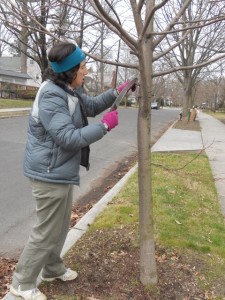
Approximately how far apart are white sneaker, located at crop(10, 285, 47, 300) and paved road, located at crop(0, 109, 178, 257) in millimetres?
1240

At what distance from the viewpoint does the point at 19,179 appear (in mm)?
7156

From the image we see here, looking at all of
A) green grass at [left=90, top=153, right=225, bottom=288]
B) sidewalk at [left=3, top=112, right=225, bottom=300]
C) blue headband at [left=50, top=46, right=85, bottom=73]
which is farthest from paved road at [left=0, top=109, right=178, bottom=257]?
blue headband at [left=50, top=46, right=85, bottom=73]

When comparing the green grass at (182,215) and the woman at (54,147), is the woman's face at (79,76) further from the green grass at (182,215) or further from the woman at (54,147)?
the green grass at (182,215)

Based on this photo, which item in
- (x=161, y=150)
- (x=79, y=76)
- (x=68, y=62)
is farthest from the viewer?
(x=161, y=150)

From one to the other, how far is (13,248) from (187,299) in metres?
2.08

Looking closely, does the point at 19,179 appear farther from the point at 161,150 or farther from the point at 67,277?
the point at 161,150

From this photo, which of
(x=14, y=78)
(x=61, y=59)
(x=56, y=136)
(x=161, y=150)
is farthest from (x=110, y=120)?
(x=14, y=78)

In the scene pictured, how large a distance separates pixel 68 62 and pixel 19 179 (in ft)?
16.0

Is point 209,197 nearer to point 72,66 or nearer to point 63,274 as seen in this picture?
point 63,274

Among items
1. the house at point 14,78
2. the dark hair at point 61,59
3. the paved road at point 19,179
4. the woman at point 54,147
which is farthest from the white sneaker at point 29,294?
the house at point 14,78

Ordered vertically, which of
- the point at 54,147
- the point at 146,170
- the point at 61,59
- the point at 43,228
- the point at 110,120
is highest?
the point at 61,59

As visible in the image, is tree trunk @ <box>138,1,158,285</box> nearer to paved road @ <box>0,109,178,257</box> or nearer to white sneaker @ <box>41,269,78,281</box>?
white sneaker @ <box>41,269,78,281</box>

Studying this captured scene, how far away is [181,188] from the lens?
6.53m

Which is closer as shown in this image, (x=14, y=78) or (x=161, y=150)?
(x=161, y=150)
